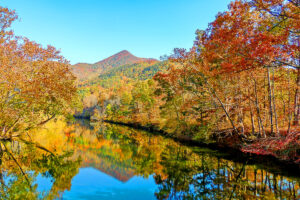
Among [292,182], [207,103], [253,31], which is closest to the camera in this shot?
[292,182]

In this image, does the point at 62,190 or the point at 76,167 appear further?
the point at 76,167

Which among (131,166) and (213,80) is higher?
(213,80)

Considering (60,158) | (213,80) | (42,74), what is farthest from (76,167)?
(213,80)

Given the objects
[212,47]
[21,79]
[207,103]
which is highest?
[212,47]

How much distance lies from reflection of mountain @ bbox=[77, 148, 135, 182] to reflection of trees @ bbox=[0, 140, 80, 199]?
139 cm

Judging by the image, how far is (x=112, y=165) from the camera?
51.8 feet

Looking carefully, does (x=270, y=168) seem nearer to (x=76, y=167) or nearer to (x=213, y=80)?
(x=213, y=80)

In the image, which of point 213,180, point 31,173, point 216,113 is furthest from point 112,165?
point 216,113

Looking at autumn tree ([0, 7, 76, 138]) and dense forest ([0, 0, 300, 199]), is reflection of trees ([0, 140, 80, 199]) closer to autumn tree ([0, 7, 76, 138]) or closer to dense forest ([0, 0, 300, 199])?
dense forest ([0, 0, 300, 199])

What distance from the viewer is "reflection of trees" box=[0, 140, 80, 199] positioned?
9.28 meters

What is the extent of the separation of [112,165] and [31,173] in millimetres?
5795

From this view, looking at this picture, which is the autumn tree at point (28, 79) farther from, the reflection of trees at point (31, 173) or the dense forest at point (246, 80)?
the dense forest at point (246, 80)

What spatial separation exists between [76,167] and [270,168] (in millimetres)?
14191

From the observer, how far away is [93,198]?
956cm
